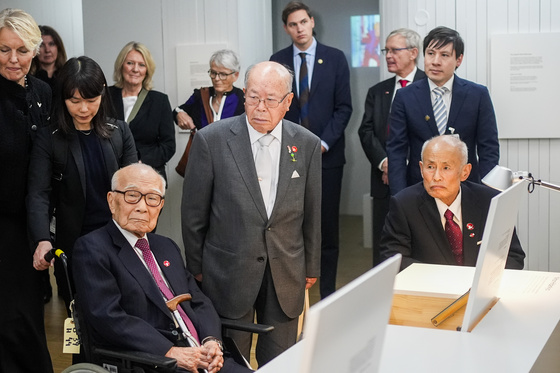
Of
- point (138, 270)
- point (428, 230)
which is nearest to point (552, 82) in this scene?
point (428, 230)

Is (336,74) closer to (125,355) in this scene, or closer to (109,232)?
(109,232)

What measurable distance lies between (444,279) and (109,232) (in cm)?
133

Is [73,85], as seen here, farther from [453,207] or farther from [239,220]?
[453,207]

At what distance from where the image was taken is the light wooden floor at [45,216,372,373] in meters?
5.07

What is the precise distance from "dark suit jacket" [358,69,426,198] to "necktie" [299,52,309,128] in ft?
1.36

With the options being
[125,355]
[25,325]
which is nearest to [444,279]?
[125,355]

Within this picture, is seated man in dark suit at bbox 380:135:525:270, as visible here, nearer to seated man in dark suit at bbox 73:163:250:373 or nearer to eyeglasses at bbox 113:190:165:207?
seated man in dark suit at bbox 73:163:250:373

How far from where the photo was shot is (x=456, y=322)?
2.89 metres

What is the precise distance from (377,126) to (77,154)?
2.62 metres

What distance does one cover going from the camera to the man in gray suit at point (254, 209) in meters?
3.56

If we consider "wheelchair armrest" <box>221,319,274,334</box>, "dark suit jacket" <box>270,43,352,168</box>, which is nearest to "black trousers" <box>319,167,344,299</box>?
"dark suit jacket" <box>270,43,352,168</box>

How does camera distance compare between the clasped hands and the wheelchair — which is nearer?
the wheelchair

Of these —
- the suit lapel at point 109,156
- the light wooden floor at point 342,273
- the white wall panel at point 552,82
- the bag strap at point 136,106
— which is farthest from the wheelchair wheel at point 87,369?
the white wall panel at point 552,82

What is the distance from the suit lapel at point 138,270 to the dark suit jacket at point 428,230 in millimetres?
1092
